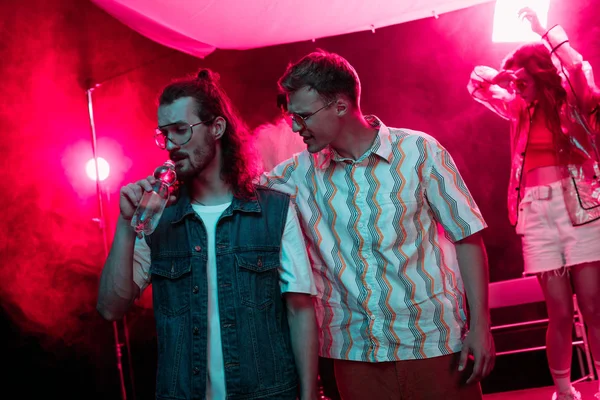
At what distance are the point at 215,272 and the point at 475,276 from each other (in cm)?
90

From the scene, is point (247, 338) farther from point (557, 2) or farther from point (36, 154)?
point (557, 2)

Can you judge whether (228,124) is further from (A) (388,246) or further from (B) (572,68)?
(B) (572,68)

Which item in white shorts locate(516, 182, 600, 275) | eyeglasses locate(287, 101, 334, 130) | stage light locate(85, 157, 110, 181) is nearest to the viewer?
eyeglasses locate(287, 101, 334, 130)

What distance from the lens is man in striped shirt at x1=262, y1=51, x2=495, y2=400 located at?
212 cm

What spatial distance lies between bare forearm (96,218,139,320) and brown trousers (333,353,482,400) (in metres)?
0.82

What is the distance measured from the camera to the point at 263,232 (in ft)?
6.48

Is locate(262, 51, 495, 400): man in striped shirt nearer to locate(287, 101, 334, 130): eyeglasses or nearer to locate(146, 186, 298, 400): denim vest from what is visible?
locate(287, 101, 334, 130): eyeglasses

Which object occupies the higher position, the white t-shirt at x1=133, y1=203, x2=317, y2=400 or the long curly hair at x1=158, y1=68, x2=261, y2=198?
the long curly hair at x1=158, y1=68, x2=261, y2=198

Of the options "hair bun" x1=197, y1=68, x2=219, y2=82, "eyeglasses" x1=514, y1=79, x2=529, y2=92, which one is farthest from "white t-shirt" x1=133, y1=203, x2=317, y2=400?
"eyeglasses" x1=514, y1=79, x2=529, y2=92

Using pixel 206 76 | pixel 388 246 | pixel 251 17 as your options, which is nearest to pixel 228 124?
pixel 206 76

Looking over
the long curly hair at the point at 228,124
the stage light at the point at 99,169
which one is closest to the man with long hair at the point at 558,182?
the long curly hair at the point at 228,124

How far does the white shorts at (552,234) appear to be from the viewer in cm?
302

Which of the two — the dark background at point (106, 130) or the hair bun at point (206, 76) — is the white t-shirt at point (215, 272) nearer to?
the hair bun at point (206, 76)

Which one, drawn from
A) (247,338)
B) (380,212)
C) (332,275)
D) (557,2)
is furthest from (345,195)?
(557,2)
